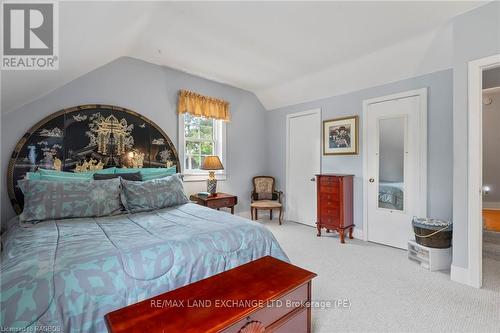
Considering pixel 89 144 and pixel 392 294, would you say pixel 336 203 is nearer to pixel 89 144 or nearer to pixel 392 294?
pixel 392 294

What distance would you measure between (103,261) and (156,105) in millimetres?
2827

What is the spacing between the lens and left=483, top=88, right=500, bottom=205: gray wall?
4520 mm

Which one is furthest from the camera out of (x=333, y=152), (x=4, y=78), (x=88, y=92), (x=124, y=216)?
(x=333, y=152)

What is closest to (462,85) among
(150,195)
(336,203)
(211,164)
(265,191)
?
(336,203)

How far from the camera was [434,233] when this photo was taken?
8.57 feet

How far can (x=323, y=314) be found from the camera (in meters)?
1.86

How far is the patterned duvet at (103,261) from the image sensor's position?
1095 millimetres

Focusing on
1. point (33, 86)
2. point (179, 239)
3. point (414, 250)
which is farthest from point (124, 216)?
point (414, 250)

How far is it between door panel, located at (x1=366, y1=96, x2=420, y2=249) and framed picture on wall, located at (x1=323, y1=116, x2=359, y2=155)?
0.22 m

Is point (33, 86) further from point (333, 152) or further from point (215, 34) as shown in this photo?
point (333, 152)

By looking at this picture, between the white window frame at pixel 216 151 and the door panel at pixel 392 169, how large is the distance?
7.91ft

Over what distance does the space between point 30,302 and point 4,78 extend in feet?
5.60

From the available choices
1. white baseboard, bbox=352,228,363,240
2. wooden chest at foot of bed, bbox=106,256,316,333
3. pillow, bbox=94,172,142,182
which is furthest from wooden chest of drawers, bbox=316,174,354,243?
pillow, bbox=94,172,142,182

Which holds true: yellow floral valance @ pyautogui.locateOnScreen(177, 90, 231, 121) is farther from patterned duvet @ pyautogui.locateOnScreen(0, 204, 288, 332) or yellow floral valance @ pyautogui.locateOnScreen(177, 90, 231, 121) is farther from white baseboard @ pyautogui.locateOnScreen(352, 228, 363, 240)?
white baseboard @ pyautogui.locateOnScreen(352, 228, 363, 240)
